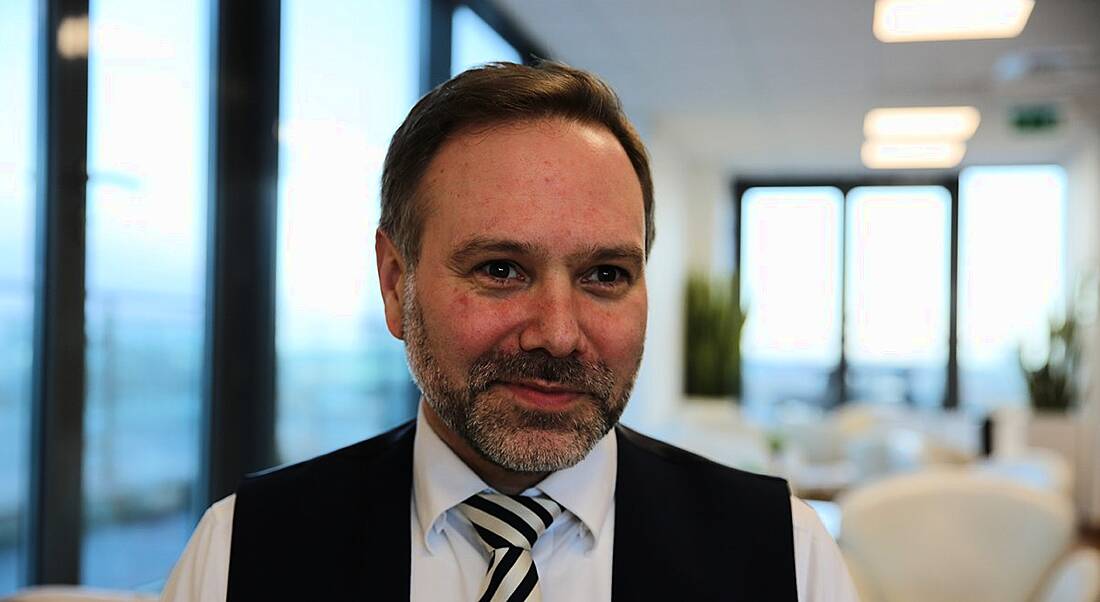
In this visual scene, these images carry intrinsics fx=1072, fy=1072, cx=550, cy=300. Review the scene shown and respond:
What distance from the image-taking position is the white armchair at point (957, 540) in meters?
3.28

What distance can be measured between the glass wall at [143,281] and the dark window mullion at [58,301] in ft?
0.19

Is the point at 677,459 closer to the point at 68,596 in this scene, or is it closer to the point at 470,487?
the point at 470,487

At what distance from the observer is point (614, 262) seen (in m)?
1.26

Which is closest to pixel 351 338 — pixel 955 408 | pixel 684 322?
pixel 684 322

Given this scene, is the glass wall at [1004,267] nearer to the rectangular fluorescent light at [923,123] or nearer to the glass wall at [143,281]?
the rectangular fluorescent light at [923,123]

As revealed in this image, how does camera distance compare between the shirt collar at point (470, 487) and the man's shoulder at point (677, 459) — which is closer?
the shirt collar at point (470, 487)

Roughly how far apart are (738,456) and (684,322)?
18.7 feet

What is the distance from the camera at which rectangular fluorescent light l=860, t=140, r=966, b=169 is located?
28.3 ft

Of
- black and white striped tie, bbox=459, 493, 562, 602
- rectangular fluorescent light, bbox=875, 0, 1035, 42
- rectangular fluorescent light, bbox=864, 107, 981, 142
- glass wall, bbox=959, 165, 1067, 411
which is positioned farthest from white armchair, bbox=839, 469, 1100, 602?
glass wall, bbox=959, 165, 1067, 411

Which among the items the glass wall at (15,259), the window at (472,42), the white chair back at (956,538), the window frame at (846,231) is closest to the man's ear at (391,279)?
the glass wall at (15,259)

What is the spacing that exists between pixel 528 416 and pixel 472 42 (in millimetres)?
4965

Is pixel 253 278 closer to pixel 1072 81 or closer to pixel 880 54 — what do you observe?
pixel 880 54

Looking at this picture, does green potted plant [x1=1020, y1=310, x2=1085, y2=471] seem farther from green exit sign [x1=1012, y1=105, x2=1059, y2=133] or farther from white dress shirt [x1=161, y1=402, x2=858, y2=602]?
white dress shirt [x1=161, y1=402, x2=858, y2=602]

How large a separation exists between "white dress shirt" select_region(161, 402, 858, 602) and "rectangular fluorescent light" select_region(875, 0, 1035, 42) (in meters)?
4.34
